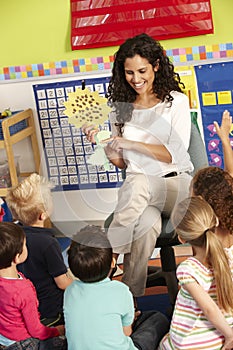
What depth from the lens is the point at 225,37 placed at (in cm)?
288

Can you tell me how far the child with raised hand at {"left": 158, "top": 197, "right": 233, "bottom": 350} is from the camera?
1.63 meters

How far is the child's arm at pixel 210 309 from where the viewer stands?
5.34 ft

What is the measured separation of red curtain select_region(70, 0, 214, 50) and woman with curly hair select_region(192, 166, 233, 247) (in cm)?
125

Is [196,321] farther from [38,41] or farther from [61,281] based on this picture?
[38,41]

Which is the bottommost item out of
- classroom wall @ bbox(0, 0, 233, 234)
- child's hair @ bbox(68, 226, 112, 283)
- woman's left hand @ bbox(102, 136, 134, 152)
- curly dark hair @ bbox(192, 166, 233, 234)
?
child's hair @ bbox(68, 226, 112, 283)

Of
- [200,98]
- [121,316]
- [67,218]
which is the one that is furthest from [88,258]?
[200,98]

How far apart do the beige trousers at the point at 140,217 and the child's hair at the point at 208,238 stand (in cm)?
37

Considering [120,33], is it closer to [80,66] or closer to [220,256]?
[80,66]

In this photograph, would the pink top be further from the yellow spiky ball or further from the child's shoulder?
the yellow spiky ball

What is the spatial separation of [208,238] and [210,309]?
20 cm

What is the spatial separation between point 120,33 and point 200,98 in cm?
54

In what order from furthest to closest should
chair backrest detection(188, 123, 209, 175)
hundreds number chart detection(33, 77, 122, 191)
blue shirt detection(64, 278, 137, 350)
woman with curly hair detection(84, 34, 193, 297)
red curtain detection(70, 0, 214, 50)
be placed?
hundreds number chart detection(33, 77, 122, 191)
red curtain detection(70, 0, 214, 50)
chair backrest detection(188, 123, 209, 175)
woman with curly hair detection(84, 34, 193, 297)
blue shirt detection(64, 278, 137, 350)

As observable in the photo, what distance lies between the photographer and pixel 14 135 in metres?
3.03

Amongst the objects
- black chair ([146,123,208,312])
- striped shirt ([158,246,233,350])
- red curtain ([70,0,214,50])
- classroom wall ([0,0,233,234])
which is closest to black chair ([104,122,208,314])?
black chair ([146,123,208,312])
